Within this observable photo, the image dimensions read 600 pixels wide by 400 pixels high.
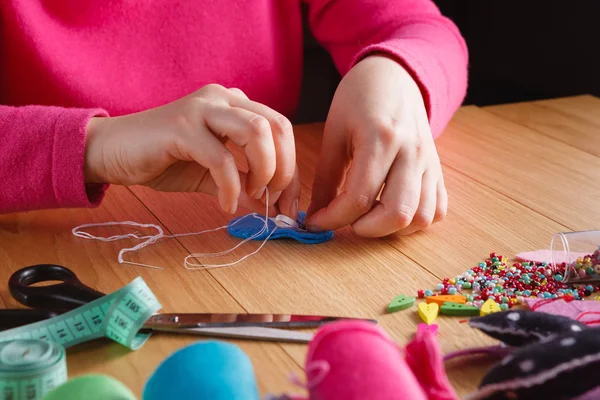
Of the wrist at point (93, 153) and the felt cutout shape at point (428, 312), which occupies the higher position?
the wrist at point (93, 153)

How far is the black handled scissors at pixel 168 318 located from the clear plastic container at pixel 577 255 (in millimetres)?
271

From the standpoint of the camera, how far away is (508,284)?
0.72m

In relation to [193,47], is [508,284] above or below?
below

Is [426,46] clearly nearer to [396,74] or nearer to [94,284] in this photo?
[396,74]

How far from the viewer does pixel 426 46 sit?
1123 mm

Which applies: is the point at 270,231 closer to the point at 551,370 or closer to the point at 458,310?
the point at 458,310

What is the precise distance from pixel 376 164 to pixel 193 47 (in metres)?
0.52

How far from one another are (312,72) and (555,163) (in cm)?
126

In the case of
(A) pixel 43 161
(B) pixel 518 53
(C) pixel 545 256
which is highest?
(A) pixel 43 161

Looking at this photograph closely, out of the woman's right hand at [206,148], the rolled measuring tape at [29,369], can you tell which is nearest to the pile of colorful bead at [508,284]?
the woman's right hand at [206,148]

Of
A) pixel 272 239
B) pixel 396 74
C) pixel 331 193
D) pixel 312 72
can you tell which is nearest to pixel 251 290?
pixel 272 239

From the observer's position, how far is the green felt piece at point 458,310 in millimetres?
658

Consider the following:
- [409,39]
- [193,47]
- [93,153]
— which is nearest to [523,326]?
[93,153]

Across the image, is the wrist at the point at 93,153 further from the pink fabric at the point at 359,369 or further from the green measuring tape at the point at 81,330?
the pink fabric at the point at 359,369
